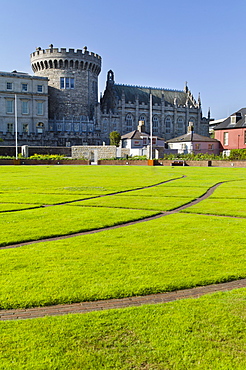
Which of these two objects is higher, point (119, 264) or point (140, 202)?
point (140, 202)

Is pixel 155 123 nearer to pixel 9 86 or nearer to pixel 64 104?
pixel 64 104

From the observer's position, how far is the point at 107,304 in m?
6.63

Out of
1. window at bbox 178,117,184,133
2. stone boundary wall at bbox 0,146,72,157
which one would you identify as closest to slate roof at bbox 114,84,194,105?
window at bbox 178,117,184,133

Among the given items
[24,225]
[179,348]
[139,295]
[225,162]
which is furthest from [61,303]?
[225,162]

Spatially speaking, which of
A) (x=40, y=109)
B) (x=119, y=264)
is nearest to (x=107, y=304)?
(x=119, y=264)

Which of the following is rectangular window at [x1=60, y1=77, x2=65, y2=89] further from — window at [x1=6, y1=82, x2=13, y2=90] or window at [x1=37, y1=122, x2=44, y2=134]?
window at [x1=6, y1=82, x2=13, y2=90]

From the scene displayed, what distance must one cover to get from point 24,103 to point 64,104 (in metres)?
9.31

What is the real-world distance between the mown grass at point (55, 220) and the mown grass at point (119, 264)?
3.15 feet

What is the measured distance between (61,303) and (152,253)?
323 cm

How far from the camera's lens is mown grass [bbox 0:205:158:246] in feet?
37.3

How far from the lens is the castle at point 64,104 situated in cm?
8069

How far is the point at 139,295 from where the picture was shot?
22.9 ft

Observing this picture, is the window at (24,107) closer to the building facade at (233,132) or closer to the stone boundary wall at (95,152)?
the stone boundary wall at (95,152)

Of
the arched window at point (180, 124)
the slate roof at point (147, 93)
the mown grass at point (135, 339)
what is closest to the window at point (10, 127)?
the slate roof at point (147, 93)
